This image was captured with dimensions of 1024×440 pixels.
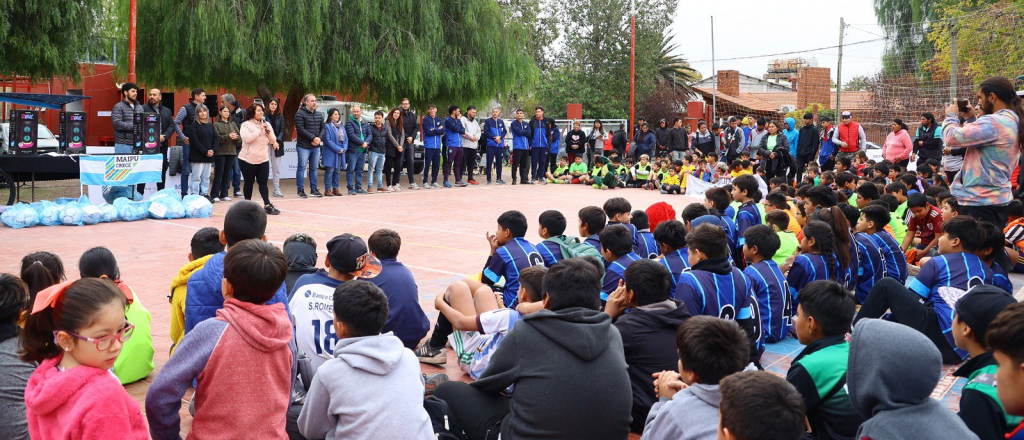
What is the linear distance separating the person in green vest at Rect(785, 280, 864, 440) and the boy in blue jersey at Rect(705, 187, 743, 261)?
4437 mm

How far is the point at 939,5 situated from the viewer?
110 feet

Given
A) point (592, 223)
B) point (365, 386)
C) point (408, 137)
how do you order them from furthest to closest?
point (408, 137) → point (592, 223) → point (365, 386)

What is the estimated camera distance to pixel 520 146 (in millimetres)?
20578

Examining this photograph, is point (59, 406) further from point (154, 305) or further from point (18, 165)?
point (18, 165)

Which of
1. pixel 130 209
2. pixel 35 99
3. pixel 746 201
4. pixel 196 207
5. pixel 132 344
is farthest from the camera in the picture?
pixel 35 99

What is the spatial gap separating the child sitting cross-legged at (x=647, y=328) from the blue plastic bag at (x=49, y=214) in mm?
9335

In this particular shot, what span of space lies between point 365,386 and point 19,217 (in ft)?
31.2

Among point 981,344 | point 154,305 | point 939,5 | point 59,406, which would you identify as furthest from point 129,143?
point 939,5

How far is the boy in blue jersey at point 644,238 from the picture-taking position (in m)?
7.37

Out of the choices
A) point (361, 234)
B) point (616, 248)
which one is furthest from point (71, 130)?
point (616, 248)

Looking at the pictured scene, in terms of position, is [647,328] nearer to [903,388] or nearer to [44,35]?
[903,388]

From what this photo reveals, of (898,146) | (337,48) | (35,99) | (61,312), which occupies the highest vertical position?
(337,48)

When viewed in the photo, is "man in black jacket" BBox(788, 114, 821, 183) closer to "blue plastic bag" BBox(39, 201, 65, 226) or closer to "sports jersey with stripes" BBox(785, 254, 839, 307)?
"sports jersey with stripes" BBox(785, 254, 839, 307)

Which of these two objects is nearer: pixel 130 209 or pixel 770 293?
pixel 770 293
